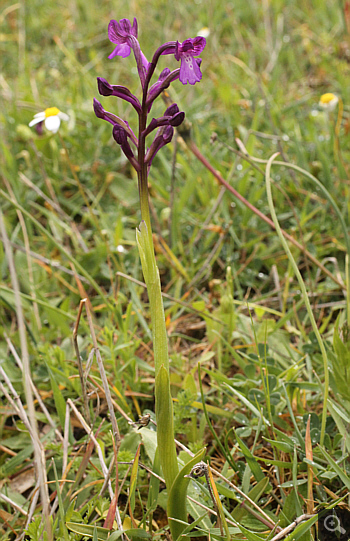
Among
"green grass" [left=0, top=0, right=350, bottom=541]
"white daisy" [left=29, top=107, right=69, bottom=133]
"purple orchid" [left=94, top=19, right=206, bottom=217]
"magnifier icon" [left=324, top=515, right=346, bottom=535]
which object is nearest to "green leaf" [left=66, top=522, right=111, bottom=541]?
"green grass" [left=0, top=0, right=350, bottom=541]

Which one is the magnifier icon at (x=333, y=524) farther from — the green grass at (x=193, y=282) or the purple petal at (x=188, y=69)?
the purple petal at (x=188, y=69)

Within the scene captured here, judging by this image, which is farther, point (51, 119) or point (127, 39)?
point (51, 119)

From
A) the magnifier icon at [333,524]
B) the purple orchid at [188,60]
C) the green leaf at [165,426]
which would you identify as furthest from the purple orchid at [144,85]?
→ the magnifier icon at [333,524]

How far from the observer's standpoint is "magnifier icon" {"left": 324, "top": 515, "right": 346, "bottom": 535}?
1076 millimetres

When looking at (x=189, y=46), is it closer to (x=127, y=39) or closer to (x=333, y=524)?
(x=127, y=39)

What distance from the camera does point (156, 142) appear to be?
35.9 inches

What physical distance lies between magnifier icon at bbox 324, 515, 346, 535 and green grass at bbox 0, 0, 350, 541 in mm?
43

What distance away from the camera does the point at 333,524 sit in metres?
1.10

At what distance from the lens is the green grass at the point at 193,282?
46.1 inches

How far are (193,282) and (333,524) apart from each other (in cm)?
98

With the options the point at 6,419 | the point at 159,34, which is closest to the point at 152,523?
the point at 6,419

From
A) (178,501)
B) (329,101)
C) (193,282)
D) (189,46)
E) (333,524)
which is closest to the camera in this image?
(189,46)

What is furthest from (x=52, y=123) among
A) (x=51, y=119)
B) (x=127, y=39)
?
(x=127, y=39)

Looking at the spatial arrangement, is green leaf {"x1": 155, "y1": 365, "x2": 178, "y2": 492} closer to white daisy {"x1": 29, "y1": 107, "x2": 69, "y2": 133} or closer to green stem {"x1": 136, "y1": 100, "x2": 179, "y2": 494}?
green stem {"x1": 136, "y1": 100, "x2": 179, "y2": 494}
